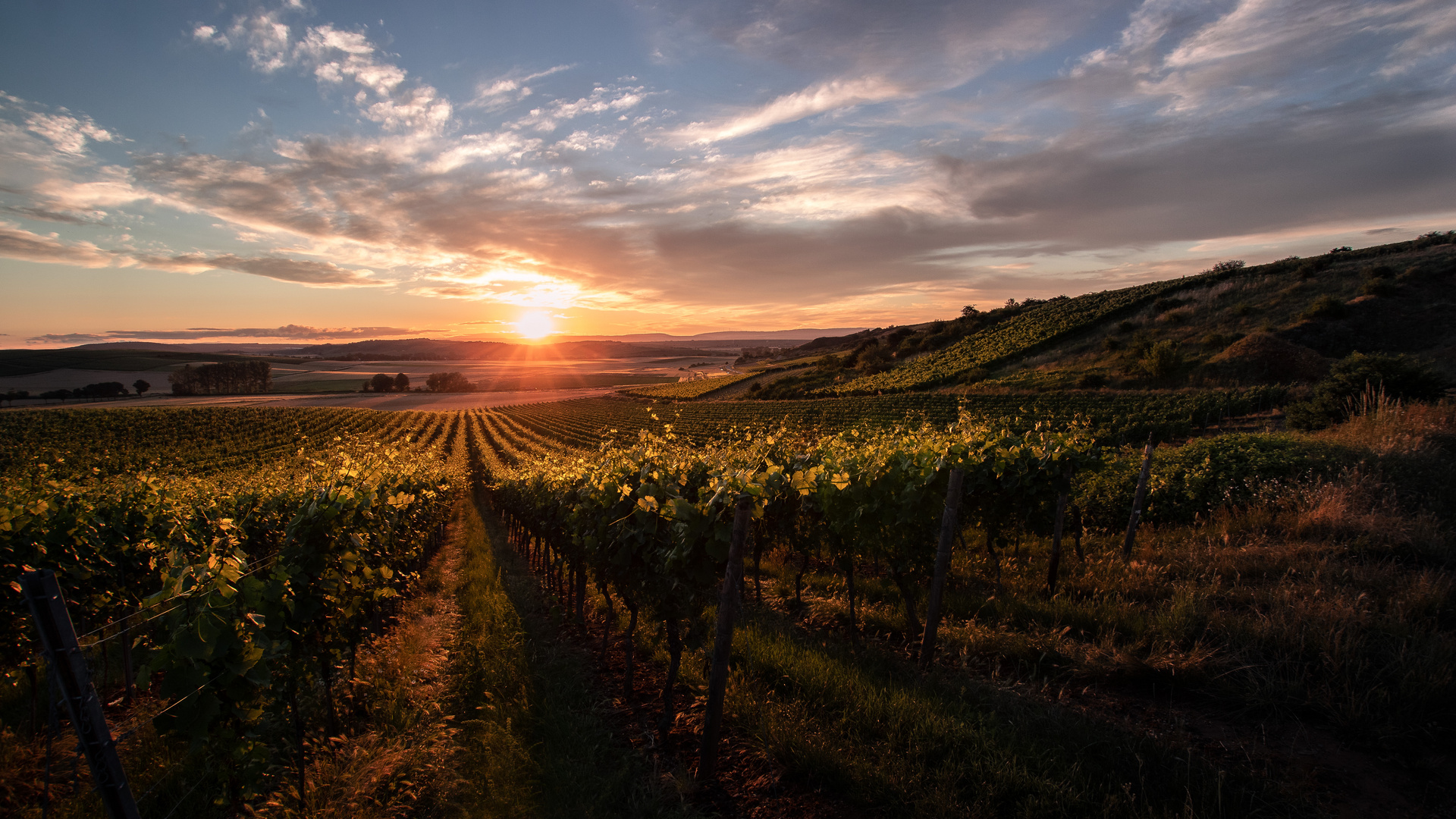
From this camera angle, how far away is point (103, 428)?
44.9m

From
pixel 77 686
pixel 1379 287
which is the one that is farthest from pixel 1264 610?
pixel 1379 287

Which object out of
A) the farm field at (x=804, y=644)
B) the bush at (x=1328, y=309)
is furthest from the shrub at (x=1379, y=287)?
the farm field at (x=804, y=644)

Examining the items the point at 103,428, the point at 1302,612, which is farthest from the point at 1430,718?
the point at 103,428

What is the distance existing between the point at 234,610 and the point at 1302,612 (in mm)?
9475

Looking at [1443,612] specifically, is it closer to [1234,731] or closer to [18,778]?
[1234,731]

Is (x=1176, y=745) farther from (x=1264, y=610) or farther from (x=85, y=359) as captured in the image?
(x=85, y=359)

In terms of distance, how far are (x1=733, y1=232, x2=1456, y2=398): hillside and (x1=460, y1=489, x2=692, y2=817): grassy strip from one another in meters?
34.2

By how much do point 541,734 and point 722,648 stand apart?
8.06 ft

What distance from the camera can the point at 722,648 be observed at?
16.1 ft

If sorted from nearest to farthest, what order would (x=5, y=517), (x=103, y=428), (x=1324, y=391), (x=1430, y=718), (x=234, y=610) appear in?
(x=234, y=610) < (x=1430, y=718) < (x=5, y=517) < (x=1324, y=391) < (x=103, y=428)

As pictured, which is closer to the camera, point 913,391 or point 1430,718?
point 1430,718

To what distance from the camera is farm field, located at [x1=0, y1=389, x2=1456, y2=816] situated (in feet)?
13.6

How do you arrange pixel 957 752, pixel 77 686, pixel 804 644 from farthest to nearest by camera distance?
1. pixel 804 644
2. pixel 957 752
3. pixel 77 686

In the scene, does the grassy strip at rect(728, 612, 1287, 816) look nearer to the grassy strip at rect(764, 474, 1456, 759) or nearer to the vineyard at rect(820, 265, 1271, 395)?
the grassy strip at rect(764, 474, 1456, 759)
